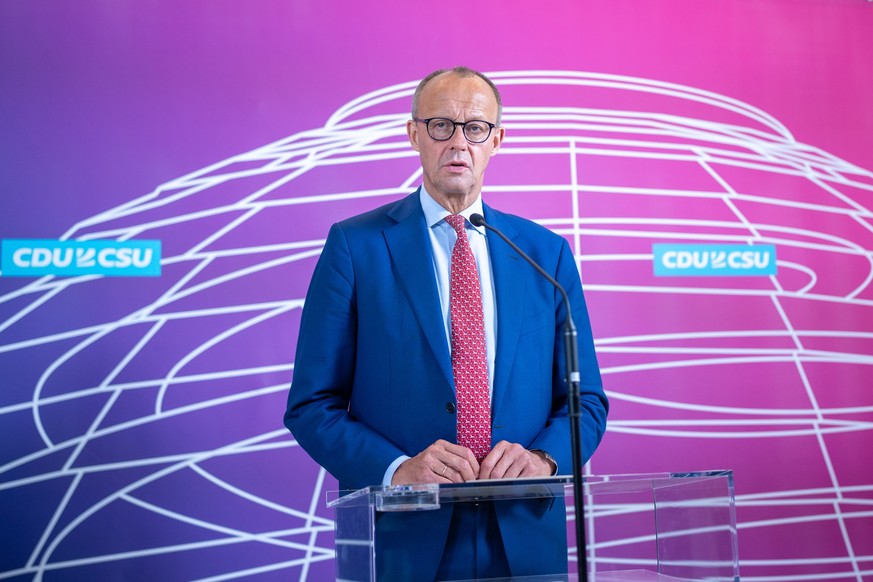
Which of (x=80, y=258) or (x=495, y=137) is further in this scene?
(x=80, y=258)

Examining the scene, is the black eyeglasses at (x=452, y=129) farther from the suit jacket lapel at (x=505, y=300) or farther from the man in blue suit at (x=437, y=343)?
the suit jacket lapel at (x=505, y=300)

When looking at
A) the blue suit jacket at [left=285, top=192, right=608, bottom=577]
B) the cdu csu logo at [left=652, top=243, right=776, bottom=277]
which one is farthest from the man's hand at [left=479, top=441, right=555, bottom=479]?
the cdu csu logo at [left=652, top=243, right=776, bottom=277]

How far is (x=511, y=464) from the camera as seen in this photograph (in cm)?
187

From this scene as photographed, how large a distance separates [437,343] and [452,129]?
1.84 feet

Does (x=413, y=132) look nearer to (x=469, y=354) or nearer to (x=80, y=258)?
(x=469, y=354)

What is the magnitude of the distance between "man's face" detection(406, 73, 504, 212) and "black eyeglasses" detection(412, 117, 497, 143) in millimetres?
10

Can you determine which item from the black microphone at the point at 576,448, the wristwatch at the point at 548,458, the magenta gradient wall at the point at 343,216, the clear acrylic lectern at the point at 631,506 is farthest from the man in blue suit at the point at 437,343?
the magenta gradient wall at the point at 343,216

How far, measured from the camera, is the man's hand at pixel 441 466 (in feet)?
5.89

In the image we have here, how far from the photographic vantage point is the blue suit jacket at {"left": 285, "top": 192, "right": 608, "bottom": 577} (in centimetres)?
208

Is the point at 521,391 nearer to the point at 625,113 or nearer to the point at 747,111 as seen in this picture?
the point at 625,113

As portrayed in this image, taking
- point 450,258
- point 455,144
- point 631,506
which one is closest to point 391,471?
point 631,506

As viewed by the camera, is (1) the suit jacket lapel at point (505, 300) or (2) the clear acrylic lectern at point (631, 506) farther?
(1) the suit jacket lapel at point (505, 300)

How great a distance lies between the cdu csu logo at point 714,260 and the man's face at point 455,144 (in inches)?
83.5

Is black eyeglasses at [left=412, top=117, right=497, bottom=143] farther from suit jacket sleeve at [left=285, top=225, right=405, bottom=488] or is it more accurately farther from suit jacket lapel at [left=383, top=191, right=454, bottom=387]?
suit jacket sleeve at [left=285, top=225, right=405, bottom=488]
